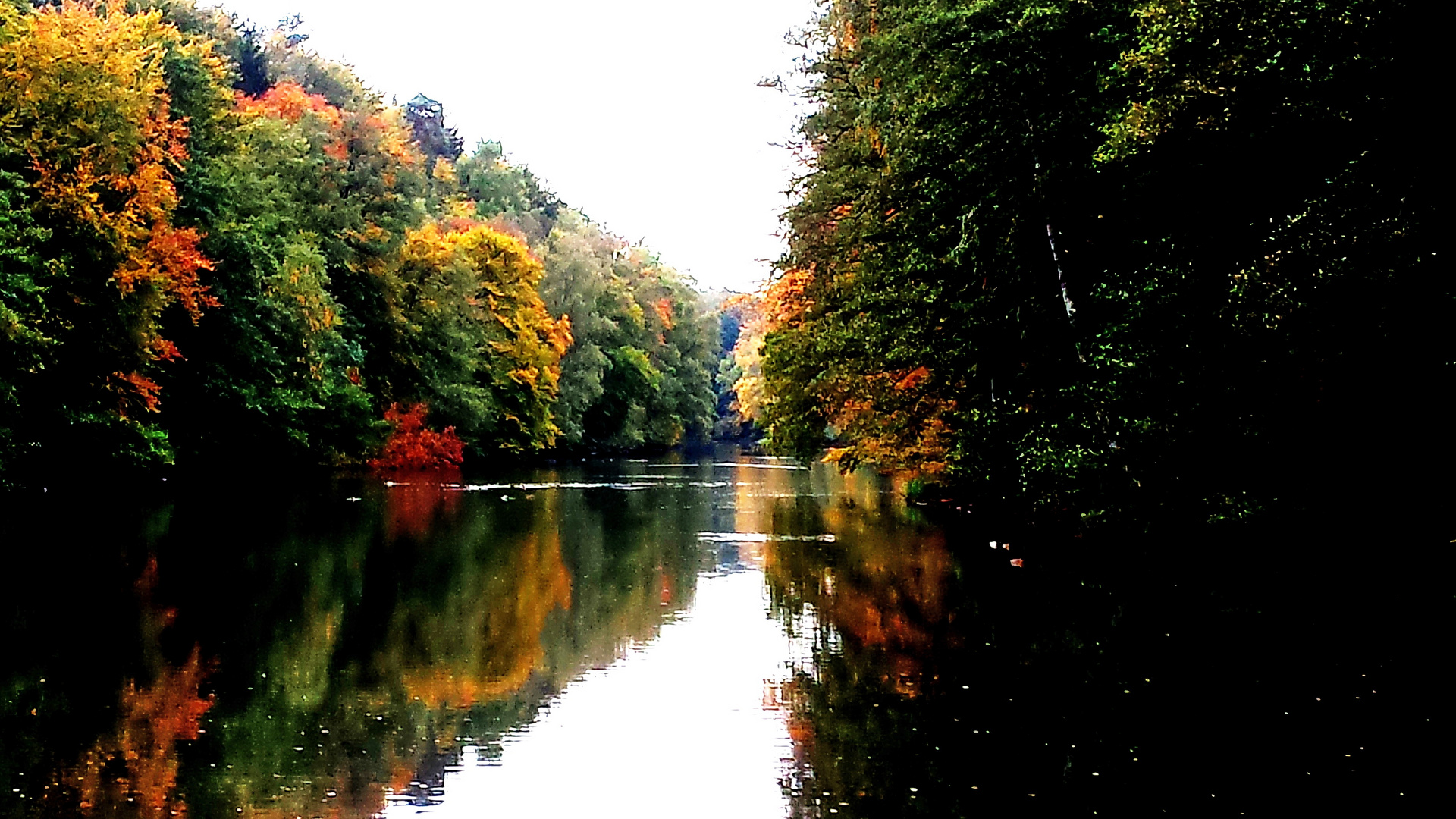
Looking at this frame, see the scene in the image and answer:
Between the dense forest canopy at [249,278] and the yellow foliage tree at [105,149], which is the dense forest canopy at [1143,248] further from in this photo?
the dense forest canopy at [249,278]

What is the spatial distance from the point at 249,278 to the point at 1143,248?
93.6 ft

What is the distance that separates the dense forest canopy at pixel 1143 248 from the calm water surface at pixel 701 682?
1.83 m

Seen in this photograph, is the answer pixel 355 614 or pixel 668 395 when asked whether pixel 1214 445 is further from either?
pixel 668 395

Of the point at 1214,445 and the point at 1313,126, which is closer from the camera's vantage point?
the point at 1313,126

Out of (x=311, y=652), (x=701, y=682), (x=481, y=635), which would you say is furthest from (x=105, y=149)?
(x=701, y=682)

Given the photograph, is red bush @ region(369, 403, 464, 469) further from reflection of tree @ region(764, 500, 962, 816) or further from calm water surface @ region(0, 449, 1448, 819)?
calm water surface @ region(0, 449, 1448, 819)

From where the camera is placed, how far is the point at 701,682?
11.6 metres

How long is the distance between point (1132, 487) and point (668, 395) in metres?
70.2

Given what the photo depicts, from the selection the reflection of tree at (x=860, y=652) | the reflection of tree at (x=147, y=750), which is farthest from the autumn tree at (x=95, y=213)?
the reflection of tree at (x=147, y=750)

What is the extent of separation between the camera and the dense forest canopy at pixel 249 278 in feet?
101

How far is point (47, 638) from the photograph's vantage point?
12.7m

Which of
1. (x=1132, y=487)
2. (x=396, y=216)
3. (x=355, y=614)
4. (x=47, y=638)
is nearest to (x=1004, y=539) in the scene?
(x=1132, y=487)

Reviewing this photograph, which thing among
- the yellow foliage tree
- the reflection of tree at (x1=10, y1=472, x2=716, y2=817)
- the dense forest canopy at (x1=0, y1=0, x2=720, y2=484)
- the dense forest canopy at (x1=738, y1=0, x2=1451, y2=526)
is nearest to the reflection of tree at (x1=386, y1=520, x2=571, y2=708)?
the reflection of tree at (x1=10, y1=472, x2=716, y2=817)

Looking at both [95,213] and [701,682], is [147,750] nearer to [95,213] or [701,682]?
[701,682]
